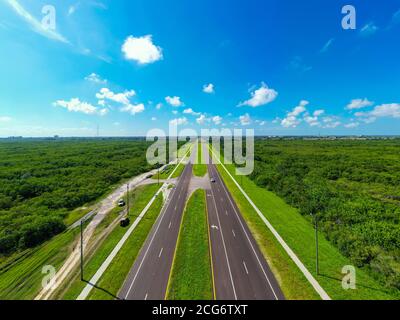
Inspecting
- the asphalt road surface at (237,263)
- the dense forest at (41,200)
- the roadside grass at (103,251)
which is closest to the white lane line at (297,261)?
the asphalt road surface at (237,263)

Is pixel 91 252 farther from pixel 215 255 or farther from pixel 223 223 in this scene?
pixel 223 223

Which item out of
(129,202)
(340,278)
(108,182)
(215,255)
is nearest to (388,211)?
(340,278)

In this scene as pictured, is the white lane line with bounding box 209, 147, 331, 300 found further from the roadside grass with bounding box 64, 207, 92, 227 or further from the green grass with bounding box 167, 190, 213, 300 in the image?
the roadside grass with bounding box 64, 207, 92, 227

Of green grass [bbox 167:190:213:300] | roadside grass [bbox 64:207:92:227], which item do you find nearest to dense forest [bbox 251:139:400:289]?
green grass [bbox 167:190:213:300]

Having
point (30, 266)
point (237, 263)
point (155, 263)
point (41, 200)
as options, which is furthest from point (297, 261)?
point (41, 200)

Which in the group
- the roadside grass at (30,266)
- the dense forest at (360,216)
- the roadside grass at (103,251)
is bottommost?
the roadside grass at (30,266)

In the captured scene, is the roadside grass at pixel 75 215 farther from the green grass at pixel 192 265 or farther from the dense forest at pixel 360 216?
the dense forest at pixel 360 216
